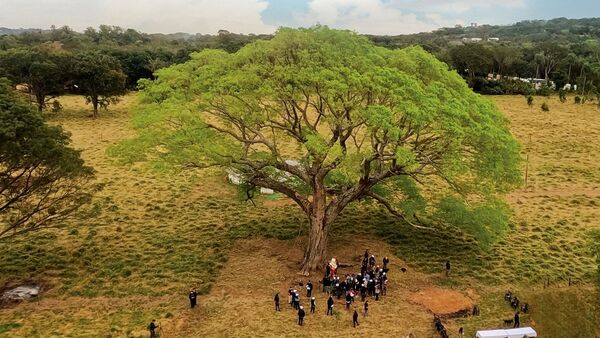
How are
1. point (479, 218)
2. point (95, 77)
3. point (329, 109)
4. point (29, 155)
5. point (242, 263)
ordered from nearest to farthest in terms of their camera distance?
point (29, 155), point (329, 109), point (479, 218), point (242, 263), point (95, 77)

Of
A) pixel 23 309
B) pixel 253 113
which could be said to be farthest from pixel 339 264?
pixel 23 309

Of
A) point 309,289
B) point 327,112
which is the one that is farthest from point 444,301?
point 327,112

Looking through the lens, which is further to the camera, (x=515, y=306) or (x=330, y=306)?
(x=515, y=306)

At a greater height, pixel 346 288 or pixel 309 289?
pixel 309 289

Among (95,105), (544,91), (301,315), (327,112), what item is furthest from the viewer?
(544,91)

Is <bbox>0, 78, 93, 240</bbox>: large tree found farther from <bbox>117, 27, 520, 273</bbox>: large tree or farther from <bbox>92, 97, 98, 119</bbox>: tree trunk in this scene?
<bbox>92, 97, 98, 119</bbox>: tree trunk

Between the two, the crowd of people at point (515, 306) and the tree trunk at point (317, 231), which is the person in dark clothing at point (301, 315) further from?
the crowd of people at point (515, 306)

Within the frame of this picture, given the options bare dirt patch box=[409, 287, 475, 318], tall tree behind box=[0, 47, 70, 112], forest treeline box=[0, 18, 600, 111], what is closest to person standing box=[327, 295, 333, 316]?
bare dirt patch box=[409, 287, 475, 318]

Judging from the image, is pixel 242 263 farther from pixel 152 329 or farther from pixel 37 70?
pixel 37 70
